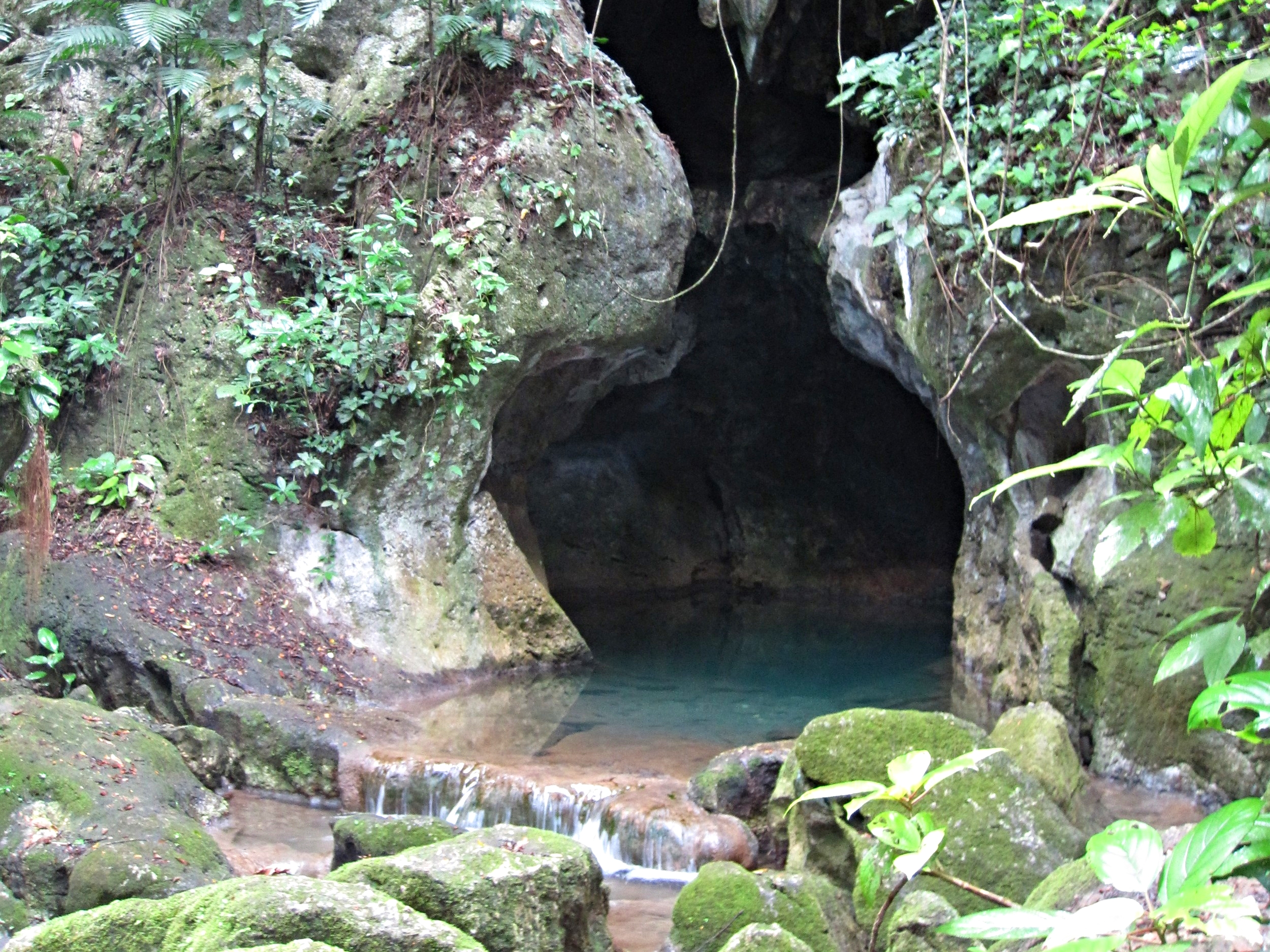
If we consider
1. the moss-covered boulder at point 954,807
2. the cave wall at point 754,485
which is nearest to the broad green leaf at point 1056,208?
the moss-covered boulder at point 954,807

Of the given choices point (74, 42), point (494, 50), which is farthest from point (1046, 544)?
point (74, 42)

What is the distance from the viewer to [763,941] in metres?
3.53

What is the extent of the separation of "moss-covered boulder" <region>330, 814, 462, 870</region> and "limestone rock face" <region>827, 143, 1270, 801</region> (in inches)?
138

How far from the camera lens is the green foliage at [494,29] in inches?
347

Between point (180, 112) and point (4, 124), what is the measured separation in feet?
5.76

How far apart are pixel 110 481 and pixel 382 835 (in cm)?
435

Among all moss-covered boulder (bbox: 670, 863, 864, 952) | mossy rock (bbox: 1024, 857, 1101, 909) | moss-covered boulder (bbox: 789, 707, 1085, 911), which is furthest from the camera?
moss-covered boulder (bbox: 789, 707, 1085, 911)

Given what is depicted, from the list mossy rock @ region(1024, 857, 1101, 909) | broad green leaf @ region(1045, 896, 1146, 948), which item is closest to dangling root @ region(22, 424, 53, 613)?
mossy rock @ region(1024, 857, 1101, 909)

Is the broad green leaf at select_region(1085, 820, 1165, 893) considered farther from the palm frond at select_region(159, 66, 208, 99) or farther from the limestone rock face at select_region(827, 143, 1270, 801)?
the palm frond at select_region(159, 66, 208, 99)

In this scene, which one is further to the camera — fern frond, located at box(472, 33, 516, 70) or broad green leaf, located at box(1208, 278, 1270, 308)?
fern frond, located at box(472, 33, 516, 70)

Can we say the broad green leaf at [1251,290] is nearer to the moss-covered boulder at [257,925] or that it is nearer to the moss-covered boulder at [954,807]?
the moss-covered boulder at [257,925]

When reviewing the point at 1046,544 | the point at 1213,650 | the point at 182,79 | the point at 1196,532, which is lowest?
the point at 1046,544

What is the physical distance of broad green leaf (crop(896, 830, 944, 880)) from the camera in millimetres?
1545

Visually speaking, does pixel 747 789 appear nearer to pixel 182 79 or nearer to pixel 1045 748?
pixel 1045 748
